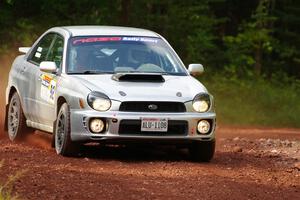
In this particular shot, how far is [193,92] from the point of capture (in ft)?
38.9

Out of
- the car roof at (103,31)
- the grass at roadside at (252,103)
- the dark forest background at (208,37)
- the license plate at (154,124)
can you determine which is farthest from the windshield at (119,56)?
the dark forest background at (208,37)

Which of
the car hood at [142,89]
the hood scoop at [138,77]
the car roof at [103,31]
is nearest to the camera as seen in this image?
the car hood at [142,89]

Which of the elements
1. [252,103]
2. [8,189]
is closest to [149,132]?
[8,189]

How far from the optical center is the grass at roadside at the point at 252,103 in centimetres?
2325

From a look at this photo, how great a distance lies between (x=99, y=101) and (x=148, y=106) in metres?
0.57

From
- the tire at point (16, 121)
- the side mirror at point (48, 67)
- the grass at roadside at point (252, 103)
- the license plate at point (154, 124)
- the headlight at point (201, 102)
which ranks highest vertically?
the side mirror at point (48, 67)

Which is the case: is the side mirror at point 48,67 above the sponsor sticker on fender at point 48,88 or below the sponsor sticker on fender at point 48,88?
above

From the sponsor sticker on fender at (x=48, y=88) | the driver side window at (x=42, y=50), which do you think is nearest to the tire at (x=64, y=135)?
the sponsor sticker on fender at (x=48, y=88)

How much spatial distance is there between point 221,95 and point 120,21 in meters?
5.32

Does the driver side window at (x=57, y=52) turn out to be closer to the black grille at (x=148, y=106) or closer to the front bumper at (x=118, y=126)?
the front bumper at (x=118, y=126)

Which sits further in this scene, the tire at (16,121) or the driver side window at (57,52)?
the tire at (16,121)

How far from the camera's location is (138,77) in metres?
12.0

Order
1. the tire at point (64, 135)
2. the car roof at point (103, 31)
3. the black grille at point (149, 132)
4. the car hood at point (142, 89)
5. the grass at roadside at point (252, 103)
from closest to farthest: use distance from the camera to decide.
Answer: the black grille at point (149, 132), the car hood at point (142, 89), the tire at point (64, 135), the car roof at point (103, 31), the grass at roadside at point (252, 103)

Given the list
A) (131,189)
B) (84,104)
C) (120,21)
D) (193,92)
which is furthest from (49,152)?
(120,21)
